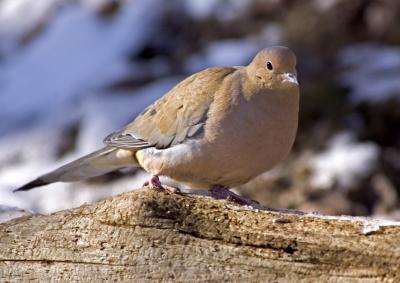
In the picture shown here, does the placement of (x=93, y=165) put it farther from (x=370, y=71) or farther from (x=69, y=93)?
(x=370, y=71)

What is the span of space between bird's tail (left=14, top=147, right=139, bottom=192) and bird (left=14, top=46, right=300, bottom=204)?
0.36 metres

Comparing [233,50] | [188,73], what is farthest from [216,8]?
[188,73]

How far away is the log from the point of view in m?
3.91

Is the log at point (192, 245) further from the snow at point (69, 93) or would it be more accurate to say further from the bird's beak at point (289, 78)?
the snow at point (69, 93)

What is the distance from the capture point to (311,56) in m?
9.93

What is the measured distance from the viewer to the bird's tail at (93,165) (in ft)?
18.7

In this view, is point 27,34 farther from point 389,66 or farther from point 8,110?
point 389,66

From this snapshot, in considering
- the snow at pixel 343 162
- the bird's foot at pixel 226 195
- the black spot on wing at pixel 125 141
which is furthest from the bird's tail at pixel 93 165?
the snow at pixel 343 162

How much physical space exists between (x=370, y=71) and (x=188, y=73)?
1.63 meters

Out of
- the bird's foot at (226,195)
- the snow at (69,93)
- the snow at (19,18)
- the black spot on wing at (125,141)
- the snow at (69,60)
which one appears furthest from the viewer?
the snow at (19,18)

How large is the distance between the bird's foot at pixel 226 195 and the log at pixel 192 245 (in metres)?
0.44

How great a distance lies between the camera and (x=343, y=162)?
7863 millimetres

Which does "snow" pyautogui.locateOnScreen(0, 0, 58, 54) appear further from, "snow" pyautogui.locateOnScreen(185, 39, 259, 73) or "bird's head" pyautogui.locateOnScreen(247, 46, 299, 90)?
"bird's head" pyautogui.locateOnScreen(247, 46, 299, 90)

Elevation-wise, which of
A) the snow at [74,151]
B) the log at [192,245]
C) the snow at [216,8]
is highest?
the snow at [216,8]
